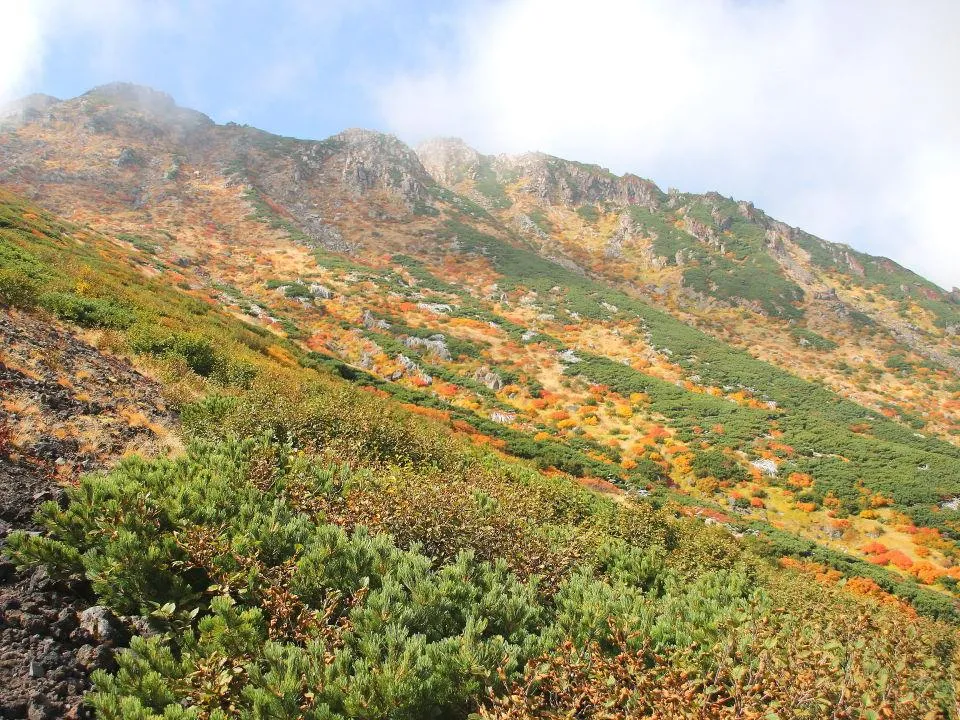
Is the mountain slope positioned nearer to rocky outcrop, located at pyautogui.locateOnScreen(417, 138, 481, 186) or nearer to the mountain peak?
the mountain peak

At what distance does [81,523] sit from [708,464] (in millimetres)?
27908

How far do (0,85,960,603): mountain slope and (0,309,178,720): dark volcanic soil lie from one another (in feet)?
44.2

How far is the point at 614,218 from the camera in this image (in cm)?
9338

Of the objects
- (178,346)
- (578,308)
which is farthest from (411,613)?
(578,308)

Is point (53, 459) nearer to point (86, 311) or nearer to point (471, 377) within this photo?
point (86, 311)

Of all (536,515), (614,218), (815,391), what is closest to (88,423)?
(536,515)

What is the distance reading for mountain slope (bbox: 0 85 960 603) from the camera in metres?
25.4

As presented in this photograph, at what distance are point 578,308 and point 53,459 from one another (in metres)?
53.2

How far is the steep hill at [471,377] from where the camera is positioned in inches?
208

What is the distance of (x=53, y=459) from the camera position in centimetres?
691

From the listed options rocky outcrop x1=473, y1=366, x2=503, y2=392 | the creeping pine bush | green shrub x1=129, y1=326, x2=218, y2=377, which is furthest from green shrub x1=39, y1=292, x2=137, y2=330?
rocky outcrop x1=473, y1=366, x2=503, y2=392

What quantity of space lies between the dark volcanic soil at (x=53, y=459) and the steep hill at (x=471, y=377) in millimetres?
234

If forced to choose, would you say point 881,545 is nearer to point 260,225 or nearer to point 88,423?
point 88,423

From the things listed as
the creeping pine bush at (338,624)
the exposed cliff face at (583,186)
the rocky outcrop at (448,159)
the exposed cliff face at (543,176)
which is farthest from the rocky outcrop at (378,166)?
the creeping pine bush at (338,624)
